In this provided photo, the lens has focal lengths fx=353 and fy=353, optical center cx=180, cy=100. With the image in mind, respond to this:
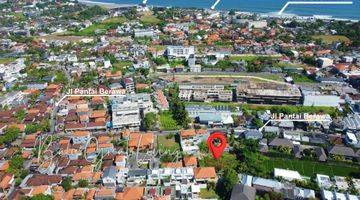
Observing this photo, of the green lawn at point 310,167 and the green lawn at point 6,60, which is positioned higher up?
the green lawn at point 6,60

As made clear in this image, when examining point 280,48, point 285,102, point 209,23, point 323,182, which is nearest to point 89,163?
point 323,182

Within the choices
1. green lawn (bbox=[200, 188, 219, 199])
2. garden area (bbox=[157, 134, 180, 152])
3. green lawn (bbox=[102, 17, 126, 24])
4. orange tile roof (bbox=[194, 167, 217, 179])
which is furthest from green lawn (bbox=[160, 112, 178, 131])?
green lawn (bbox=[102, 17, 126, 24])

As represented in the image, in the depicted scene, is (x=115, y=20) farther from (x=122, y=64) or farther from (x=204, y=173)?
(x=204, y=173)

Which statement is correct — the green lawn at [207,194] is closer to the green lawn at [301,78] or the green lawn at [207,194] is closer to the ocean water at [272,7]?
the green lawn at [301,78]

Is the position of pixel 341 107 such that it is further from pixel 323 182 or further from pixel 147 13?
pixel 147 13

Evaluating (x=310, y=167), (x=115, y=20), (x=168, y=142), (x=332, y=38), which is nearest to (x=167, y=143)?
(x=168, y=142)

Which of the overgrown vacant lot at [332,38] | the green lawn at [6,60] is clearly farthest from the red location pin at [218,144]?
the overgrown vacant lot at [332,38]

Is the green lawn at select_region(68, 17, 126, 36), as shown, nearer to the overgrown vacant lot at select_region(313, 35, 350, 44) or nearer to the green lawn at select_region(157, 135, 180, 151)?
the overgrown vacant lot at select_region(313, 35, 350, 44)
